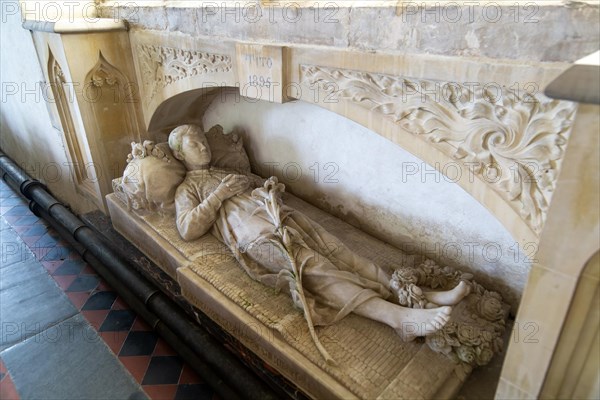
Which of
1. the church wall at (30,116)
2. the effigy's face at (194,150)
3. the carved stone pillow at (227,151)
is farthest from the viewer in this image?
the church wall at (30,116)

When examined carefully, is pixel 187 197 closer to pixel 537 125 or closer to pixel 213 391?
pixel 213 391

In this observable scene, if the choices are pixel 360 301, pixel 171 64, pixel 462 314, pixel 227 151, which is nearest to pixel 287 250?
pixel 360 301

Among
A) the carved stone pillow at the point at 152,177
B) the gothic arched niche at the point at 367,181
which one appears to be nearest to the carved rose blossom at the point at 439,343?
the gothic arched niche at the point at 367,181

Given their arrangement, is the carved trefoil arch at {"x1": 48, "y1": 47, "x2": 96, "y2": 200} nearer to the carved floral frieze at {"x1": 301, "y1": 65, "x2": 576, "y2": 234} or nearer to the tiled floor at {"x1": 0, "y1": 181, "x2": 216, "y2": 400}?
the tiled floor at {"x1": 0, "y1": 181, "x2": 216, "y2": 400}

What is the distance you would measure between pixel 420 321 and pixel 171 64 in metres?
2.32

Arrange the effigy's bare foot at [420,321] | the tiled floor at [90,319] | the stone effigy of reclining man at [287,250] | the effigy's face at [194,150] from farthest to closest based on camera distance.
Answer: the effigy's face at [194,150]
the tiled floor at [90,319]
the stone effigy of reclining man at [287,250]
the effigy's bare foot at [420,321]

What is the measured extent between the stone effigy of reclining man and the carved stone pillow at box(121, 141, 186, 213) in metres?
0.07

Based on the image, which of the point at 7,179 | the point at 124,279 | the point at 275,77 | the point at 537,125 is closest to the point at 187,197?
the point at 124,279

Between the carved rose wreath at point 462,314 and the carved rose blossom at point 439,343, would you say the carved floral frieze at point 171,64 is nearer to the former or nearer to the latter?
the carved rose wreath at point 462,314

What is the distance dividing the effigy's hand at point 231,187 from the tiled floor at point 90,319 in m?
1.06

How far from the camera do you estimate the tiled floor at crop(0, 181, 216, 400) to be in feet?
A: 7.81

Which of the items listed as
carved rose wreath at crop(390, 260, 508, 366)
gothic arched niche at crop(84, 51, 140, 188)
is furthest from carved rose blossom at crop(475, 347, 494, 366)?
gothic arched niche at crop(84, 51, 140, 188)

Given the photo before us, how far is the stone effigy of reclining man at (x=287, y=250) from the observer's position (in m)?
1.92

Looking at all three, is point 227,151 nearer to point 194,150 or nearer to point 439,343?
point 194,150
